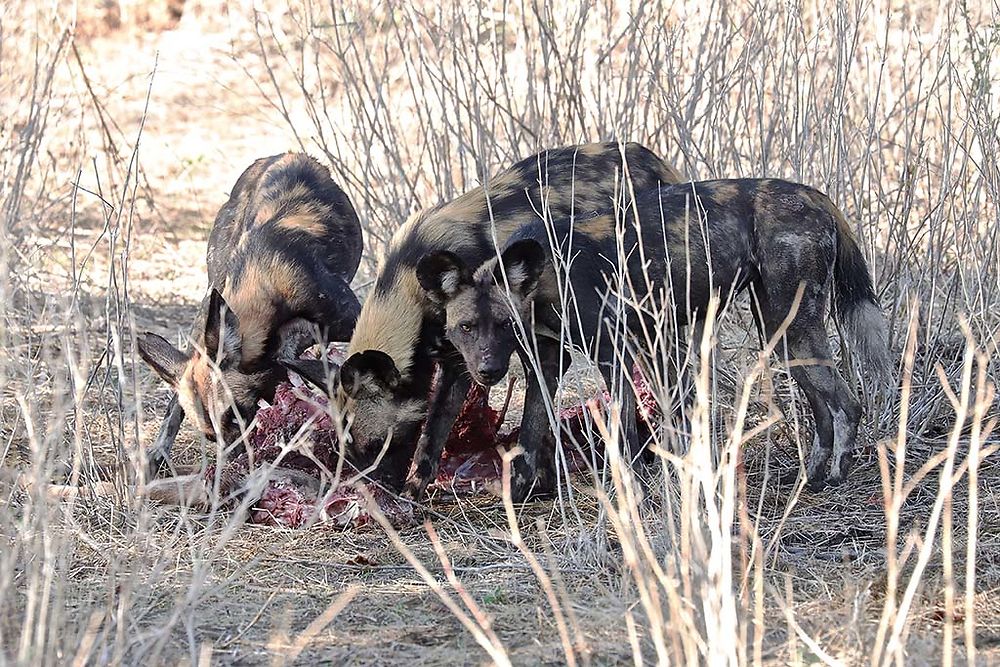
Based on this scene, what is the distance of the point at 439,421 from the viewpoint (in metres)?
5.78

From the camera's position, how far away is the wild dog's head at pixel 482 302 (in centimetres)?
527

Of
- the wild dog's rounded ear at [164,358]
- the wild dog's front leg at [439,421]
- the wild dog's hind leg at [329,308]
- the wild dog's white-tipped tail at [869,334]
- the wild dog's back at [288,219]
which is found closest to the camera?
the wild dog's white-tipped tail at [869,334]

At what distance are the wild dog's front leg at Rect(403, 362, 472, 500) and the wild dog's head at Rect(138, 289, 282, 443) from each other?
78 centimetres

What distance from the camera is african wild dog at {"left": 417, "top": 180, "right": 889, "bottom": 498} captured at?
5359 mm

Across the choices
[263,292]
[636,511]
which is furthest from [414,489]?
[636,511]

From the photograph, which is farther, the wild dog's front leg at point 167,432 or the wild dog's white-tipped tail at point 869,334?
the wild dog's front leg at point 167,432

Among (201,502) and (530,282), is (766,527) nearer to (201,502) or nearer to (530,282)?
(530,282)

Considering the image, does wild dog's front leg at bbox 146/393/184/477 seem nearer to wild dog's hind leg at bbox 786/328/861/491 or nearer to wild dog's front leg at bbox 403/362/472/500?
wild dog's front leg at bbox 403/362/472/500

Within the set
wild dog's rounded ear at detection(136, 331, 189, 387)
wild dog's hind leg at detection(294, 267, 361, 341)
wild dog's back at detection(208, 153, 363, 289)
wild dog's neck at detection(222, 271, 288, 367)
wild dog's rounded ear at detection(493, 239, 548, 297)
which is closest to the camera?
wild dog's rounded ear at detection(493, 239, 548, 297)

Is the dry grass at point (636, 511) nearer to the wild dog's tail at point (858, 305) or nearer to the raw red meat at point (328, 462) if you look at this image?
the raw red meat at point (328, 462)

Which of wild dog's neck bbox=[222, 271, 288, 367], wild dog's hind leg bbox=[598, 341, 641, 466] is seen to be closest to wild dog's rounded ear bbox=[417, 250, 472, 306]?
Answer: wild dog's hind leg bbox=[598, 341, 641, 466]

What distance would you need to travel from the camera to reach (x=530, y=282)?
5.29 meters

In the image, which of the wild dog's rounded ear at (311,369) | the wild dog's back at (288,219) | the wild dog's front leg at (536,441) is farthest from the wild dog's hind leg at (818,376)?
the wild dog's back at (288,219)

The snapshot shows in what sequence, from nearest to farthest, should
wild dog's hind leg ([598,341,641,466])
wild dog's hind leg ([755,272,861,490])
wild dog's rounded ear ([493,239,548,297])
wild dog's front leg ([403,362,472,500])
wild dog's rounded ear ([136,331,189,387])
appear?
1. wild dog's rounded ear ([493,239,548,297])
2. wild dog's hind leg ([598,341,641,466])
3. wild dog's hind leg ([755,272,861,490])
4. wild dog's front leg ([403,362,472,500])
5. wild dog's rounded ear ([136,331,189,387])
